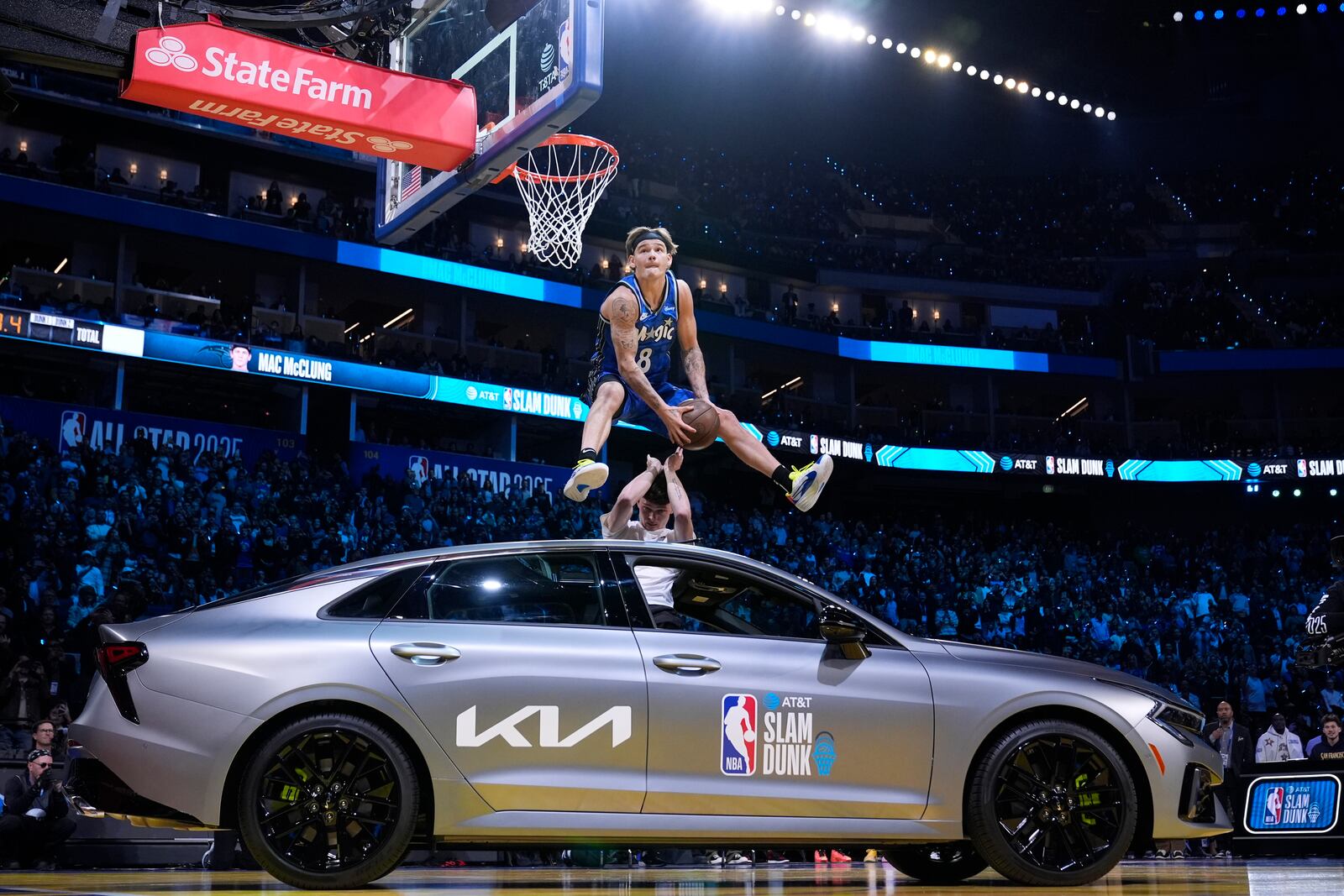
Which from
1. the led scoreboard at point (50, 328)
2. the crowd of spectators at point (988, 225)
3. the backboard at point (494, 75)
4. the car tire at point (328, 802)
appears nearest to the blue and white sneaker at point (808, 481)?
the backboard at point (494, 75)

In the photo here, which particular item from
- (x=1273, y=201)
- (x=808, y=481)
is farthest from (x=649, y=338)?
(x=1273, y=201)

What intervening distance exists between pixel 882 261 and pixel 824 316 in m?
2.76

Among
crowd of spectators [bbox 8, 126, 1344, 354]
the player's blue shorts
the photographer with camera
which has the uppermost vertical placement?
crowd of spectators [bbox 8, 126, 1344, 354]

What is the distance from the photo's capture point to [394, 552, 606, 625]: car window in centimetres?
521

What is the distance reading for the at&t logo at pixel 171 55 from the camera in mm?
8273

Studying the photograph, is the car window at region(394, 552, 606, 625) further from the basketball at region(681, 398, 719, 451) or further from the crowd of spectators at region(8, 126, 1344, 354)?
the crowd of spectators at region(8, 126, 1344, 354)

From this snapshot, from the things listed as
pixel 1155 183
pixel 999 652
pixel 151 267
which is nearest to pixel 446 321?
pixel 151 267

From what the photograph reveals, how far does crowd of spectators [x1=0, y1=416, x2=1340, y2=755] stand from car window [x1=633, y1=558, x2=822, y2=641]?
744 cm

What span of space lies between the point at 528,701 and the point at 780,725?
1042 millimetres

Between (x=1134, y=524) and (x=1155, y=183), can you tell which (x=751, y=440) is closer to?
(x=1134, y=524)

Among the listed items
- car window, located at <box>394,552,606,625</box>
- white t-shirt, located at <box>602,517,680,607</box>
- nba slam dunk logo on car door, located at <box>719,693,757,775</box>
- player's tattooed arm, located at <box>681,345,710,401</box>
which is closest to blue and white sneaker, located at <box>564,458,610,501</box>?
player's tattooed arm, located at <box>681,345,710,401</box>

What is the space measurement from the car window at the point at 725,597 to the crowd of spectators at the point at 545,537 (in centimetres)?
744

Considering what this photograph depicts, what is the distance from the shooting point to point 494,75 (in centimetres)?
980

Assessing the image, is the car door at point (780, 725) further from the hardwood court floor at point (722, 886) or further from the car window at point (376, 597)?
the car window at point (376, 597)
